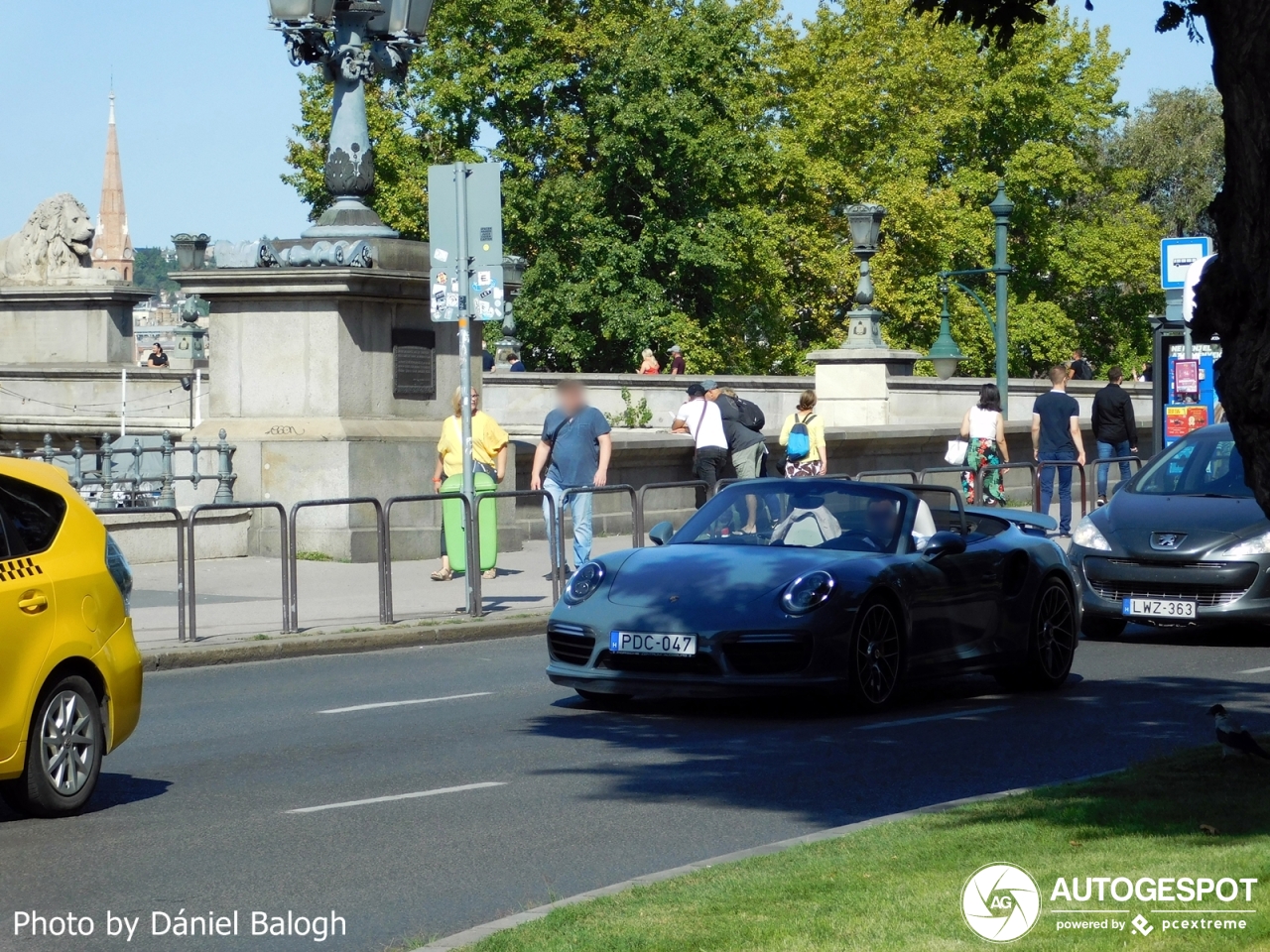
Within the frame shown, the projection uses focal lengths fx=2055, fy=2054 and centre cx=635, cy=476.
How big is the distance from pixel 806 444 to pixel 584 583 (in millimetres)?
11933

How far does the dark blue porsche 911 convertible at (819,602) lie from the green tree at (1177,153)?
66413 mm

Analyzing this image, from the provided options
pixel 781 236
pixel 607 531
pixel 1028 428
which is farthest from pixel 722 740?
pixel 781 236

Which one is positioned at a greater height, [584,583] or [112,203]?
[112,203]

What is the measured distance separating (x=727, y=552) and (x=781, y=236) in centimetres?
5027

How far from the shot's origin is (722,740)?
35.1ft

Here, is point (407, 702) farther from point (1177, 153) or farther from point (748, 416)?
point (1177, 153)

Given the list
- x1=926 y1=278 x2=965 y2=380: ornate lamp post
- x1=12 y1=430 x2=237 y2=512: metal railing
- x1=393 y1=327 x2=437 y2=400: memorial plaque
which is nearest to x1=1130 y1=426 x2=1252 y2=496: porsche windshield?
x1=393 y1=327 x2=437 y2=400: memorial plaque

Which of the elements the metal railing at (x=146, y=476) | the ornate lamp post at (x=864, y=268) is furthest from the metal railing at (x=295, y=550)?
the ornate lamp post at (x=864, y=268)

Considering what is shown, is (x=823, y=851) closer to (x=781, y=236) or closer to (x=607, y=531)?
(x=607, y=531)

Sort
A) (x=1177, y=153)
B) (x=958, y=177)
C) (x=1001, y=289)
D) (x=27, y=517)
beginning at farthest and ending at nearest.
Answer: (x=1177, y=153) < (x=958, y=177) < (x=1001, y=289) < (x=27, y=517)

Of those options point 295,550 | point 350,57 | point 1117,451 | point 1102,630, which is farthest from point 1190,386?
point 295,550

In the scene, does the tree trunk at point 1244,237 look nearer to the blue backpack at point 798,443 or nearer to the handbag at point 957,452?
the blue backpack at point 798,443

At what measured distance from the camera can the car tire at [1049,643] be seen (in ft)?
42.6

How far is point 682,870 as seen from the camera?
272 inches
